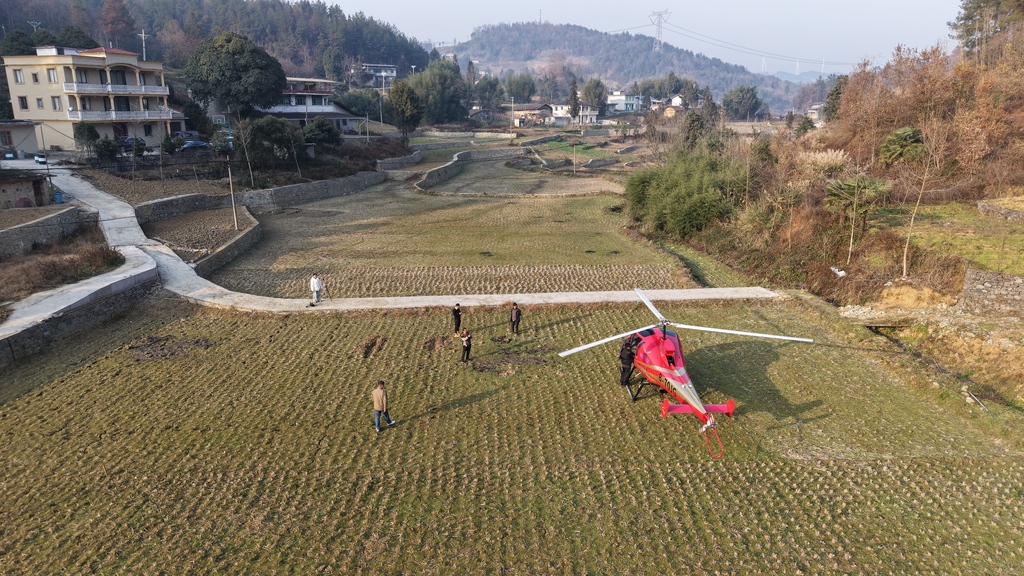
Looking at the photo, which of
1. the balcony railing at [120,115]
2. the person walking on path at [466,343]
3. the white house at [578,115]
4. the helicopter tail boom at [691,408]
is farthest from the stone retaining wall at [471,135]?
the helicopter tail boom at [691,408]

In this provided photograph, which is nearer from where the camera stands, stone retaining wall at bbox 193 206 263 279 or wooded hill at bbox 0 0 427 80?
stone retaining wall at bbox 193 206 263 279

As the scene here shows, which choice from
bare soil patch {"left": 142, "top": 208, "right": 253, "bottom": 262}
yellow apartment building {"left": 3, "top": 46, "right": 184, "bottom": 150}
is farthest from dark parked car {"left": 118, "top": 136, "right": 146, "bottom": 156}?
bare soil patch {"left": 142, "top": 208, "right": 253, "bottom": 262}

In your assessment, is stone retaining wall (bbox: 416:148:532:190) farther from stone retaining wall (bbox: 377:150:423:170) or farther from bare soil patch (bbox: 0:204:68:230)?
bare soil patch (bbox: 0:204:68:230)

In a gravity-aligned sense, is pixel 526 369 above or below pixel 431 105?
below

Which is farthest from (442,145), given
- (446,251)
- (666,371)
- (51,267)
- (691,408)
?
(691,408)

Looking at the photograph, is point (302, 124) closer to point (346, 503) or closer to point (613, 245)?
point (613, 245)

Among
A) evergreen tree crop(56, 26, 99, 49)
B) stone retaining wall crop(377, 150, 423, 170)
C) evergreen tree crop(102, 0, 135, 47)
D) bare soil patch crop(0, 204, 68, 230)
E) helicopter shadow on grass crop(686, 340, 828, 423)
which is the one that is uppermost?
evergreen tree crop(102, 0, 135, 47)

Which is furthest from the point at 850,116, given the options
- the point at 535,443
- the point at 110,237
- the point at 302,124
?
the point at 302,124
